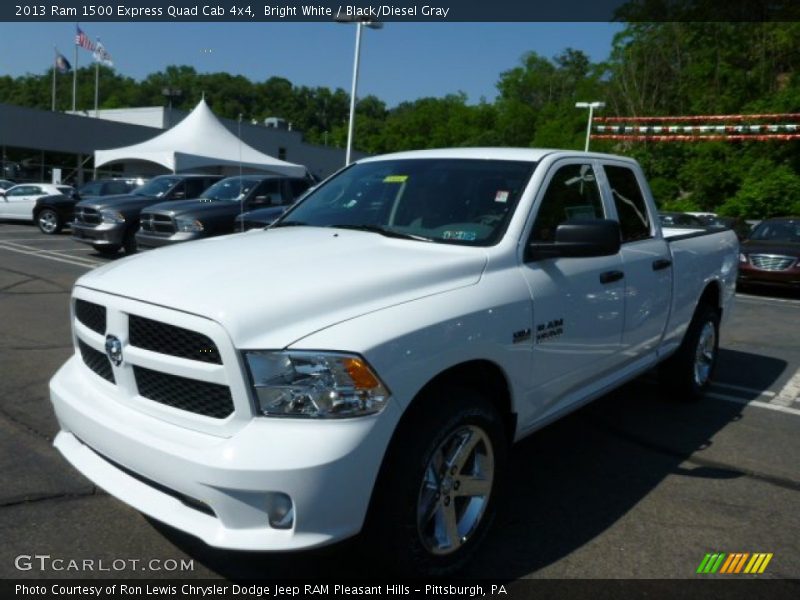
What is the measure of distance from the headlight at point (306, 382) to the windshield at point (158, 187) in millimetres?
12765

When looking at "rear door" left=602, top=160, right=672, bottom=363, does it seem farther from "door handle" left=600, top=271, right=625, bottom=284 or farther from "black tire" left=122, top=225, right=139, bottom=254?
"black tire" left=122, top=225, right=139, bottom=254

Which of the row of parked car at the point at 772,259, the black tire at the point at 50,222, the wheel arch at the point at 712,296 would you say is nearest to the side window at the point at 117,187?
the black tire at the point at 50,222

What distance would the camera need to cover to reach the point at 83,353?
3.27 meters

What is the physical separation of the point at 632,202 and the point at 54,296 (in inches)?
308

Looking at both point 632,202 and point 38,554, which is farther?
point 632,202

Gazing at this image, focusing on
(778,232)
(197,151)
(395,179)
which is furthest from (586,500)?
(197,151)

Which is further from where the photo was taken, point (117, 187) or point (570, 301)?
point (117, 187)

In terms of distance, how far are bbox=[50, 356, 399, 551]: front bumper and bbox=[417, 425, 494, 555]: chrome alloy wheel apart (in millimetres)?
375

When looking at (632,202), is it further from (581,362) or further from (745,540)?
(745,540)

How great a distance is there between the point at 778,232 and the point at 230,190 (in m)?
11.5

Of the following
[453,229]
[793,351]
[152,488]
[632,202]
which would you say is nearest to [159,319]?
[152,488]

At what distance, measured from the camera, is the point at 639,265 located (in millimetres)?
4434

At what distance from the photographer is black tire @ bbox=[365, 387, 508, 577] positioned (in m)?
2.66

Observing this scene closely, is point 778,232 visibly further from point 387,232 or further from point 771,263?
point 387,232
